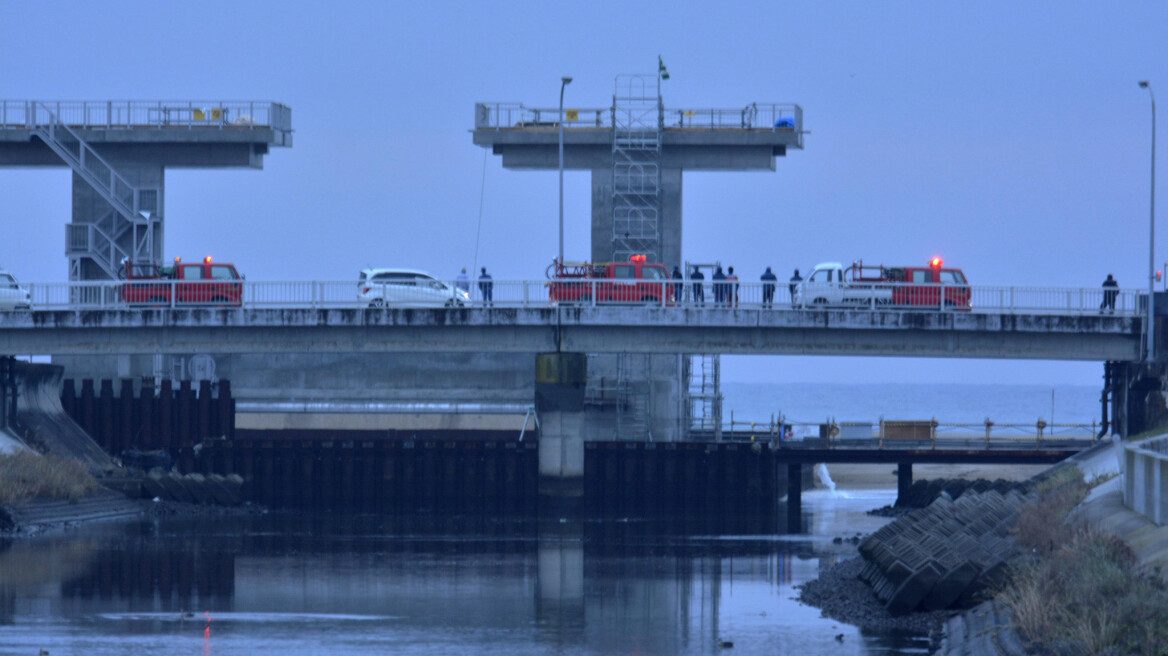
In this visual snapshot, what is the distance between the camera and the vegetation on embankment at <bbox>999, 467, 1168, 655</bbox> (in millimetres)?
19922

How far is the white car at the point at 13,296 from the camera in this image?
178ft

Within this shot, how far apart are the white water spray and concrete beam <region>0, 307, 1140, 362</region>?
967 inches

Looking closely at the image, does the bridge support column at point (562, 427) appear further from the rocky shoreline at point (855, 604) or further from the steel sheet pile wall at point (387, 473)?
the rocky shoreline at point (855, 604)

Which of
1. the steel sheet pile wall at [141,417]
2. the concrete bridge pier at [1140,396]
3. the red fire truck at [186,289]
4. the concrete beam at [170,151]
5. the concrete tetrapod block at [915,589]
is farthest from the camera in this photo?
the concrete beam at [170,151]

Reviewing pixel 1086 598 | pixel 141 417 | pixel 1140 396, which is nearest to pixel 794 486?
pixel 1140 396

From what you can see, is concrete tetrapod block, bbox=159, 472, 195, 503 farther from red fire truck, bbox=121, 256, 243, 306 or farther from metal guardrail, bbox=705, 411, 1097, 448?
metal guardrail, bbox=705, 411, 1097, 448

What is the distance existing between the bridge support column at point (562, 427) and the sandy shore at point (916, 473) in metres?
26.1

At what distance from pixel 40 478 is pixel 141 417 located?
1218 centimetres

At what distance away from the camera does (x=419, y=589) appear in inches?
1337

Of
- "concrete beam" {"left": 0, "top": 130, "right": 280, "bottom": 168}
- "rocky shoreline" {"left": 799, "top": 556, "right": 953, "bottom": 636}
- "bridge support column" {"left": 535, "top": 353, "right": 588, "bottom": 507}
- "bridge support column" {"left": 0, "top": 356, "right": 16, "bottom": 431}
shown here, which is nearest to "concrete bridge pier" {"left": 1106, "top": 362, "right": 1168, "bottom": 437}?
"bridge support column" {"left": 535, "top": 353, "right": 588, "bottom": 507}

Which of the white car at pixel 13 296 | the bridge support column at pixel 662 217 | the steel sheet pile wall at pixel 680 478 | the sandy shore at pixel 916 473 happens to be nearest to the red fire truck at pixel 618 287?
the steel sheet pile wall at pixel 680 478

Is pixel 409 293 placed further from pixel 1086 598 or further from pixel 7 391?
pixel 1086 598

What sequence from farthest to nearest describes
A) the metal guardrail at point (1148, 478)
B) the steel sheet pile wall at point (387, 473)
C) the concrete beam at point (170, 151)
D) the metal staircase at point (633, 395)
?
the concrete beam at point (170, 151) < the metal staircase at point (633, 395) < the steel sheet pile wall at point (387, 473) < the metal guardrail at point (1148, 478)

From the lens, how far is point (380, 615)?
2983 centimetres
